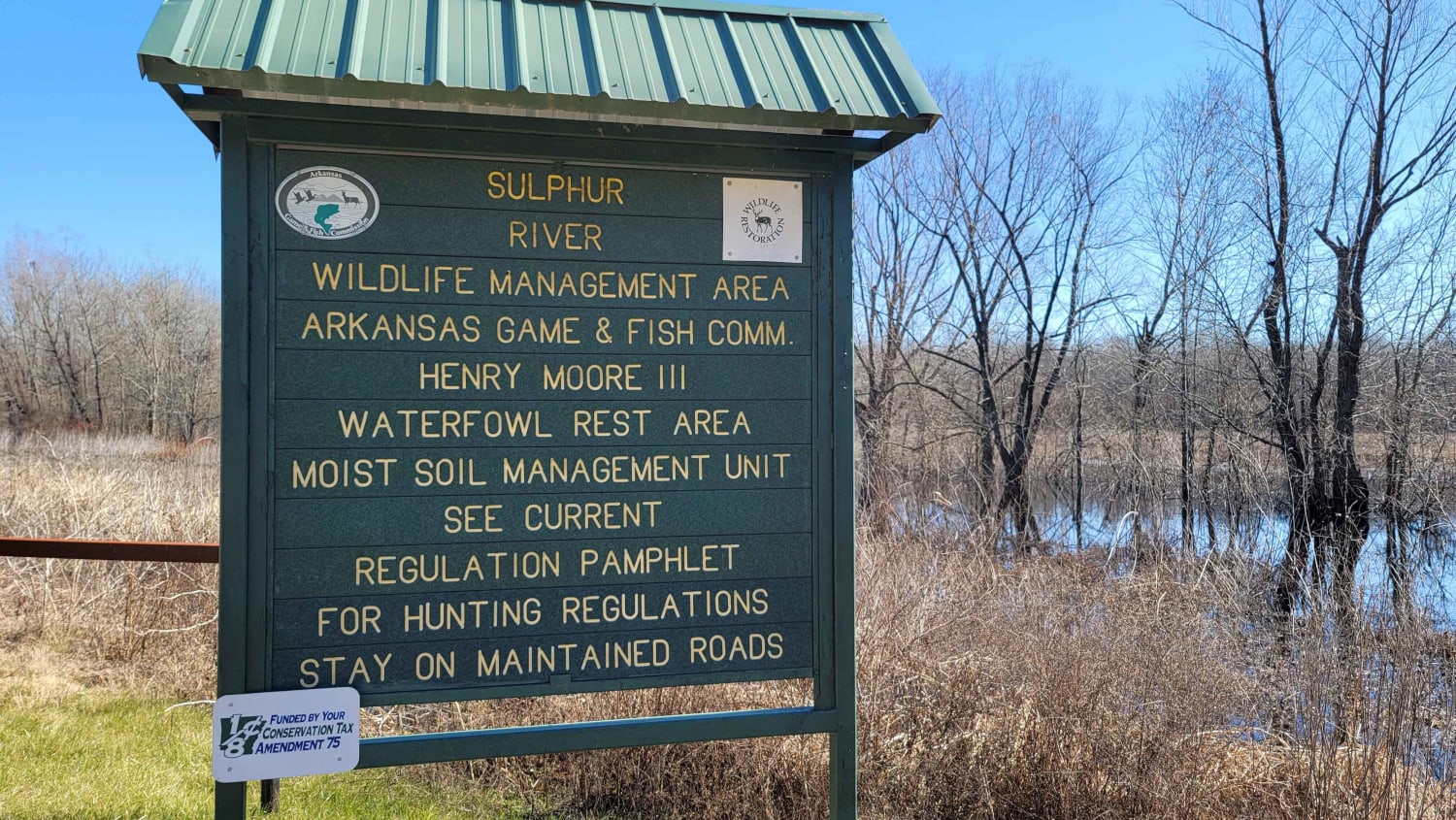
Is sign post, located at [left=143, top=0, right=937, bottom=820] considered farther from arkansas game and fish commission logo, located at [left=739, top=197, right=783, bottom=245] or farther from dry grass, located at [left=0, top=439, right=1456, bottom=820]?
dry grass, located at [left=0, top=439, right=1456, bottom=820]

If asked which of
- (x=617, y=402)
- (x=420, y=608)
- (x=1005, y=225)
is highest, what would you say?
(x=1005, y=225)

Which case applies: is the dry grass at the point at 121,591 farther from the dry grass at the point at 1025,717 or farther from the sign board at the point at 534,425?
the sign board at the point at 534,425

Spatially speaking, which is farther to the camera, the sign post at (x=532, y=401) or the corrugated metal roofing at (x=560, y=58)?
the sign post at (x=532, y=401)

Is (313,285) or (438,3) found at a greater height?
(438,3)

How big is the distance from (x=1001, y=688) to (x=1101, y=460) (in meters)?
14.2

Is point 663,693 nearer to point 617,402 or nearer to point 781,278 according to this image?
point 617,402

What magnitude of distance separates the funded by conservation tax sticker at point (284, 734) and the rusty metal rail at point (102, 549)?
1.90 metres

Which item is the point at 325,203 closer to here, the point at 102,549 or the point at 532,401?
the point at 532,401

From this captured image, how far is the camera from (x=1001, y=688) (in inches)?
194

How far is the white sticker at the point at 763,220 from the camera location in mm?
3287

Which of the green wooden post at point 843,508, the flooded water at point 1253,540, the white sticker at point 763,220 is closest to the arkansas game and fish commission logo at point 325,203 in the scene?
the white sticker at point 763,220

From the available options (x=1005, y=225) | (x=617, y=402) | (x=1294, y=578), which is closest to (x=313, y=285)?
(x=617, y=402)

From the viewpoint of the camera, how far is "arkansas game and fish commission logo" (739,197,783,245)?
3.30 metres

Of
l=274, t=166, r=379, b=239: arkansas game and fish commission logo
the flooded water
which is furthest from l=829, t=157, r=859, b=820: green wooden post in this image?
the flooded water
